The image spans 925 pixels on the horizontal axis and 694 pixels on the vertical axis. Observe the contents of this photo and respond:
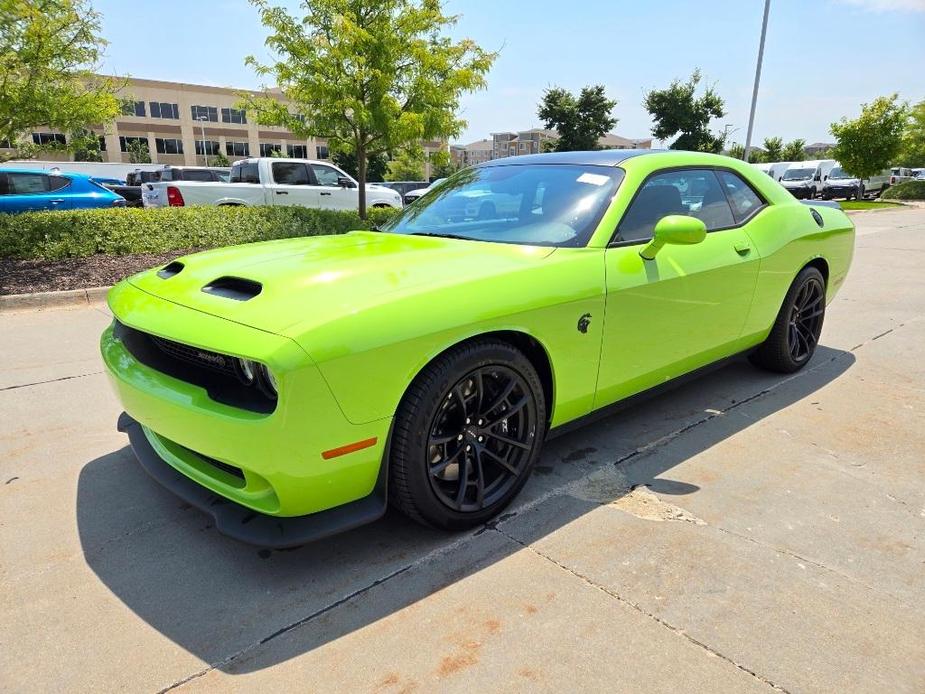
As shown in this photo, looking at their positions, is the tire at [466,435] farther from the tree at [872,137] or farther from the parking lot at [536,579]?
the tree at [872,137]

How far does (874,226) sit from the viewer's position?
16.7 meters

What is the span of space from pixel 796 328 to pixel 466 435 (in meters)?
3.01

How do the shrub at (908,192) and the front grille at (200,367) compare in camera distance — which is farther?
the shrub at (908,192)

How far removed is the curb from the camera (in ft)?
21.5

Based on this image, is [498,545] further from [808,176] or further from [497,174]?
[808,176]

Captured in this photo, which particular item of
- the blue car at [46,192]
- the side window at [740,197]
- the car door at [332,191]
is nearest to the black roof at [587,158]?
the side window at [740,197]

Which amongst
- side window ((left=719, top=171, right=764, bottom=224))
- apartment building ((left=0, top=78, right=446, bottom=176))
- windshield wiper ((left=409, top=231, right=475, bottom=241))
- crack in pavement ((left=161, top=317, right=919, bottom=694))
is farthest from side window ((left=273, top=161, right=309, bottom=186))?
apartment building ((left=0, top=78, right=446, bottom=176))

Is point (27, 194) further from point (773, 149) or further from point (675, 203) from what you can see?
point (773, 149)

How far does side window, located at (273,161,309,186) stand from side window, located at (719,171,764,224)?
Answer: 34.2 feet

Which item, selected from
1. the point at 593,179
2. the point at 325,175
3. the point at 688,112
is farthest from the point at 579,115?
the point at 593,179

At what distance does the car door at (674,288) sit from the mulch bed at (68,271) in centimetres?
616

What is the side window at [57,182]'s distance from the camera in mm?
12266

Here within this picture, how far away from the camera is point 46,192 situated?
12.2 m

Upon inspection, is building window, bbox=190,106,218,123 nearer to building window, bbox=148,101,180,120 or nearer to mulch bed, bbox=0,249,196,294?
building window, bbox=148,101,180,120
